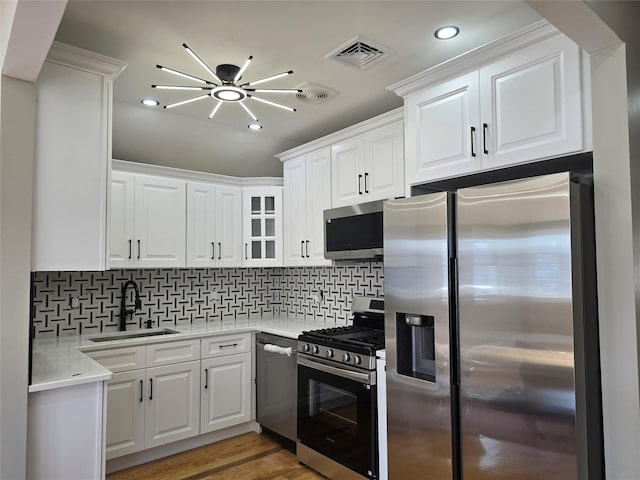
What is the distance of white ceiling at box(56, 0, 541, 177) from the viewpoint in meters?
2.05

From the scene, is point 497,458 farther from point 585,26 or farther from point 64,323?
point 64,323

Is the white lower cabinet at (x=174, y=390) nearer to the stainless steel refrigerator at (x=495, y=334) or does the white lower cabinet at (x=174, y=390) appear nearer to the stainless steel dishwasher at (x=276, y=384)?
the stainless steel dishwasher at (x=276, y=384)

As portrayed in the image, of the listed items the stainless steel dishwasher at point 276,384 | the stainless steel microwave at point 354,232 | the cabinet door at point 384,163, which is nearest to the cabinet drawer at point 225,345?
the stainless steel dishwasher at point 276,384

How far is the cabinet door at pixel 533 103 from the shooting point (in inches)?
73.2

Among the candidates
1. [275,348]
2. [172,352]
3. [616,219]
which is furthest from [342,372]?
[616,219]

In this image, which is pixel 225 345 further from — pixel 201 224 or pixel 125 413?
pixel 201 224

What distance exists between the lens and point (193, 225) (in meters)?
3.84

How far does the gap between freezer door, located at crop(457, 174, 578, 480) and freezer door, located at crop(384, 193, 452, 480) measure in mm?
110

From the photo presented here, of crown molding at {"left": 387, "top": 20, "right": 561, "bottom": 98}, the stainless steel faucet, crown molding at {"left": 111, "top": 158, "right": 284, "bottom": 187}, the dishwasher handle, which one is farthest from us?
the stainless steel faucet

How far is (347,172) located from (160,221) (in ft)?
5.45

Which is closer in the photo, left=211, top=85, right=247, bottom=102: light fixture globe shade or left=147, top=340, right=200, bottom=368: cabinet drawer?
left=211, top=85, right=247, bottom=102: light fixture globe shade

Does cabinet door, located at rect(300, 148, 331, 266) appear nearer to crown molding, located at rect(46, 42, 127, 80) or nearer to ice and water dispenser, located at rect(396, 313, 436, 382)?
ice and water dispenser, located at rect(396, 313, 436, 382)

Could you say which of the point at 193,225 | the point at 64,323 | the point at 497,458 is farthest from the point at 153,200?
the point at 497,458

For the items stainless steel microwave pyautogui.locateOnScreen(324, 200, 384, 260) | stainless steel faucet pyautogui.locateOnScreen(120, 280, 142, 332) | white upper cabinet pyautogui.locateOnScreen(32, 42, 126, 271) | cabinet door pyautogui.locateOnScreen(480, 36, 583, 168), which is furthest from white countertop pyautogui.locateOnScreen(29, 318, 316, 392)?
cabinet door pyautogui.locateOnScreen(480, 36, 583, 168)
